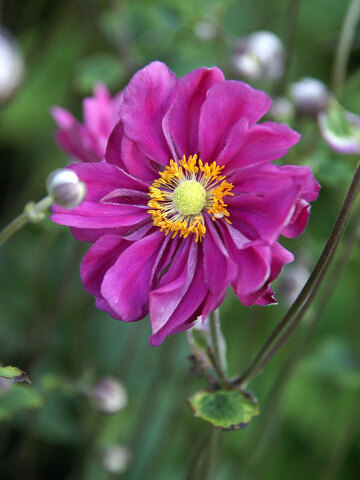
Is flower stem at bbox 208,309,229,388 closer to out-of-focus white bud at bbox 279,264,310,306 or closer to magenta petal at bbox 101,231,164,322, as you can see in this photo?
magenta petal at bbox 101,231,164,322

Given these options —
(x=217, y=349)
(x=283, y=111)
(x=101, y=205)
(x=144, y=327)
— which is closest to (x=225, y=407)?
(x=217, y=349)

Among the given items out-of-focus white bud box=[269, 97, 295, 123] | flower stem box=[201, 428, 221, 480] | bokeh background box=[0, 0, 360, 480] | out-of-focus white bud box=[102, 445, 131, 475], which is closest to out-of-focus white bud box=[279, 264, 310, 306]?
bokeh background box=[0, 0, 360, 480]

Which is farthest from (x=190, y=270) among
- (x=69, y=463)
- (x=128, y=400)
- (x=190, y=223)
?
(x=69, y=463)

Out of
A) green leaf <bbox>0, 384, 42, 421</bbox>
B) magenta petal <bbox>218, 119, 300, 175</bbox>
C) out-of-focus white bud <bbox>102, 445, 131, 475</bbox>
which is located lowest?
out-of-focus white bud <bbox>102, 445, 131, 475</bbox>

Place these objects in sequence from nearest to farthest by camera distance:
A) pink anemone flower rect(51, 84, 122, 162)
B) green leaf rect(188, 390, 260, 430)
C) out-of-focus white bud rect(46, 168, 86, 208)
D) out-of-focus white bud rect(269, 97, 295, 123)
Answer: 1. out-of-focus white bud rect(46, 168, 86, 208)
2. green leaf rect(188, 390, 260, 430)
3. pink anemone flower rect(51, 84, 122, 162)
4. out-of-focus white bud rect(269, 97, 295, 123)

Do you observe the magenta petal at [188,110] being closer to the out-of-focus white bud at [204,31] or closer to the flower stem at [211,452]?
the flower stem at [211,452]

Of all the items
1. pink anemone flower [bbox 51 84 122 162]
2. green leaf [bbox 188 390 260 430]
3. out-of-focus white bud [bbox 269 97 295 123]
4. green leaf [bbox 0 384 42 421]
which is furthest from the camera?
out-of-focus white bud [bbox 269 97 295 123]

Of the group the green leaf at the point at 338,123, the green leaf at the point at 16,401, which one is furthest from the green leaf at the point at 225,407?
the green leaf at the point at 338,123

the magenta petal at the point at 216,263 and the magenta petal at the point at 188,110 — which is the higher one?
the magenta petal at the point at 188,110
